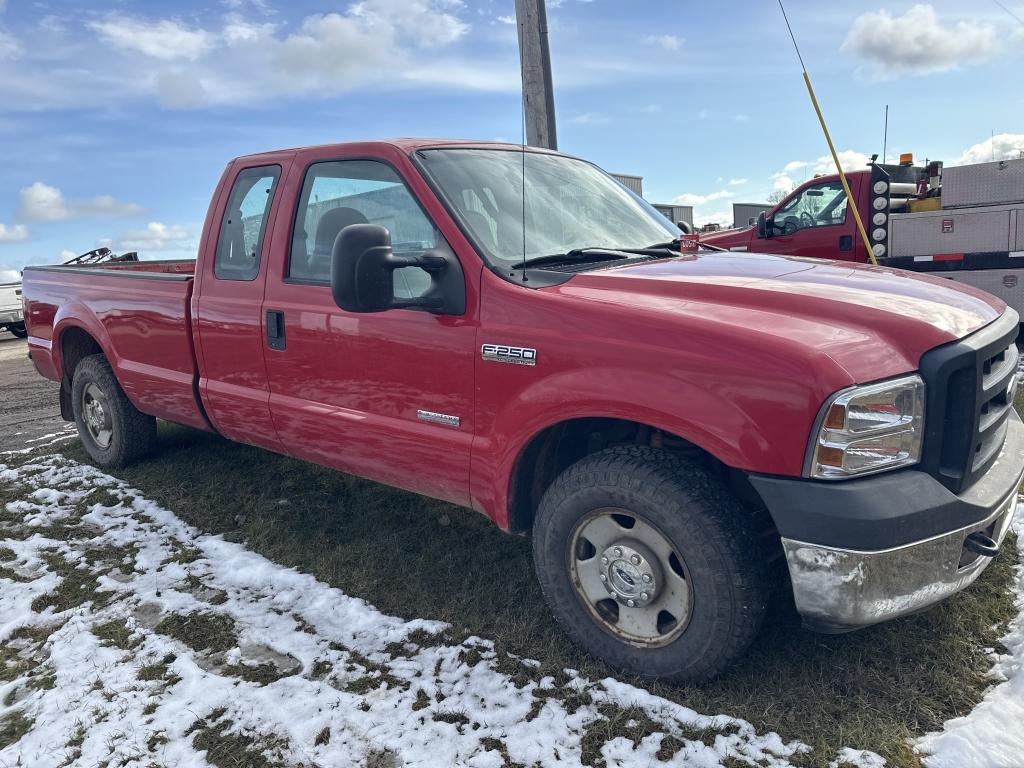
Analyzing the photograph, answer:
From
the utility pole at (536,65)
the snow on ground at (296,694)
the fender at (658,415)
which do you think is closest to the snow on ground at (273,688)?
the snow on ground at (296,694)

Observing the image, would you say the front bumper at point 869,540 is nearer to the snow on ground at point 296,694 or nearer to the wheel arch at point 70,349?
the snow on ground at point 296,694

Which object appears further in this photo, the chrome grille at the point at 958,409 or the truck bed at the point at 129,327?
the truck bed at the point at 129,327

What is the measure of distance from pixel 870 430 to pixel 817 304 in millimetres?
496

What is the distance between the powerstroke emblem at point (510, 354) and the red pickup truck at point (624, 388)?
12 mm

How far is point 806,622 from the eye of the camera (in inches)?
95.7

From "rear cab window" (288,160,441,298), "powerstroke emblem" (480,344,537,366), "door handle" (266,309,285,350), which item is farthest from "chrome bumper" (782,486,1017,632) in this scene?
"door handle" (266,309,285,350)

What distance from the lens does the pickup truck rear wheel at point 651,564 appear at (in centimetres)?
243

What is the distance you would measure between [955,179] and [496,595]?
26.0ft

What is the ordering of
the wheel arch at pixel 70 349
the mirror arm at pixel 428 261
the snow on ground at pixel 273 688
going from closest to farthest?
the snow on ground at pixel 273 688 → the mirror arm at pixel 428 261 → the wheel arch at pixel 70 349

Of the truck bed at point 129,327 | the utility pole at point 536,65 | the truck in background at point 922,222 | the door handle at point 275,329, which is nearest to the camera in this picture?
the door handle at point 275,329

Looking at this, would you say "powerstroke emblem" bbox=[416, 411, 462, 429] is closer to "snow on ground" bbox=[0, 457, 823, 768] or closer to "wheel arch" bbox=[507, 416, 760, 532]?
"wheel arch" bbox=[507, 416, 760, 532]

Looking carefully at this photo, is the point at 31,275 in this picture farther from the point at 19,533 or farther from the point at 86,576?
the point at 86,576

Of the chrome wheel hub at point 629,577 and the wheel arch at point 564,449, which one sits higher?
the wheel arch at point 564,449

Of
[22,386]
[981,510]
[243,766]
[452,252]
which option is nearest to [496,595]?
[243,766]
